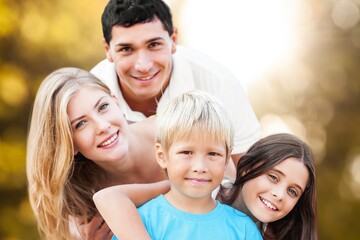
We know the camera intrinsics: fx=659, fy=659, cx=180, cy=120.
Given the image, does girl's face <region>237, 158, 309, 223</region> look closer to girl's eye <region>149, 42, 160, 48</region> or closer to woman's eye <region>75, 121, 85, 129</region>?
woman's eye <region>75, 121, 85, 129</region>

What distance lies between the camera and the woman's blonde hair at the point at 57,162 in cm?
270

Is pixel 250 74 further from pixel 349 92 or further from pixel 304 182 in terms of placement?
pixel 304 182

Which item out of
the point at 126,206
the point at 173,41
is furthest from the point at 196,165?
the point at 173,41

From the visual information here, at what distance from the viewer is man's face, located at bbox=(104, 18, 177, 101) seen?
3072 mm

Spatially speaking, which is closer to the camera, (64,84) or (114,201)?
(114,201)

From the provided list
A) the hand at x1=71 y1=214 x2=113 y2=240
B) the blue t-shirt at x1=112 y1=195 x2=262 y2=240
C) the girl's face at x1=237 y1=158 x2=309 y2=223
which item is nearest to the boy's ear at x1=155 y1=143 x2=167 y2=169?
the blue t-shirt at x1=112 y1=195 x2=262 y2=240

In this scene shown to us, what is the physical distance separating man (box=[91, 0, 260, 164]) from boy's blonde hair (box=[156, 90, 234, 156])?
2.93 ft

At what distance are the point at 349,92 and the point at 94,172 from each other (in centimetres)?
350

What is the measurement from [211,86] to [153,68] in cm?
38

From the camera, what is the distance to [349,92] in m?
5.93

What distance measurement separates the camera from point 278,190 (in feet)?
7.67

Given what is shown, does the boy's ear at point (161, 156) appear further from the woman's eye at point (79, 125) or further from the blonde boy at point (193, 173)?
the woman's eye at point (79, 125)

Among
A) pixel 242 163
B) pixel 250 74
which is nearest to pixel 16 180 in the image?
pixel 250 74

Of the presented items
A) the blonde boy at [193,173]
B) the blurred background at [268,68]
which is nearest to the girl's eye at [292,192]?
the blonde boy at [193,173]
